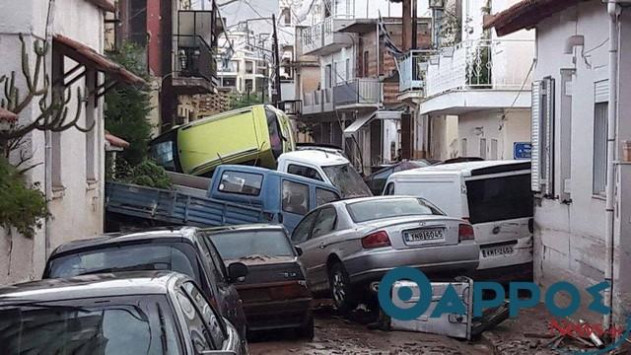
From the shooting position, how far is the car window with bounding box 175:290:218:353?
6.04 meters

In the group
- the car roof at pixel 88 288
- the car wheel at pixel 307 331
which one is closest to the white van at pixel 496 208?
the car wheel at pixel 307 331

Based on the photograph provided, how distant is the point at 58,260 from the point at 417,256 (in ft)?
21.5

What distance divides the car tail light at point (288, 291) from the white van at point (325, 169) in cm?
1268

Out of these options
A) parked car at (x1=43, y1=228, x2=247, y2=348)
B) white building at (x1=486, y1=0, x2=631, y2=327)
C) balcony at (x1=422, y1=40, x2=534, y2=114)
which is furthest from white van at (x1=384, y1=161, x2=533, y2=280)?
parked car at (x1=43, y1=228, x2=247, y2=348)

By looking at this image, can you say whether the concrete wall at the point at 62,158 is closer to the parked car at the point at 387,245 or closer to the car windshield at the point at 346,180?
the parked car at the point at 387,245

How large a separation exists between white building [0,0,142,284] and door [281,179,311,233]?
4.27 metres

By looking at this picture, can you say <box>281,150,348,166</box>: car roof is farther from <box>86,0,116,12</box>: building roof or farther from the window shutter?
the window shutter

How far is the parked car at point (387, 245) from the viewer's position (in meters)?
14.8

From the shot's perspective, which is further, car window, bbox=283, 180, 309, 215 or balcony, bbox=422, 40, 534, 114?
balcony, bbox=422, 40, 534, 114

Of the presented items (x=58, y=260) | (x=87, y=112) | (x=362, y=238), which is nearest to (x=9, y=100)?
(x=58, y=260)

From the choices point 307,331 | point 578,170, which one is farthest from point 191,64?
point 307,331

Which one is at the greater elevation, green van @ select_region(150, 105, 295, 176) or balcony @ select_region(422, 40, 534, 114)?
balcony @ select_region(422, 40, 534, 114)

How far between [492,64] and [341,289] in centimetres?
1031

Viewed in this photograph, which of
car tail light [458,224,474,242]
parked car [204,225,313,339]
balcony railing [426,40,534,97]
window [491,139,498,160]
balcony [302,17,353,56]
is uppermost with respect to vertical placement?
balcony [302,17,353,56]
